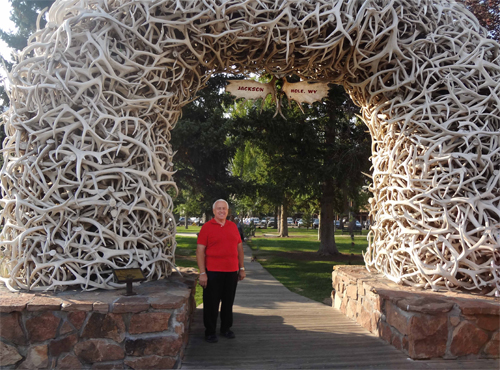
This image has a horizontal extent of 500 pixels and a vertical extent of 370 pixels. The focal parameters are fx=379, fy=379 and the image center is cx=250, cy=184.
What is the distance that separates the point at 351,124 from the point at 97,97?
10233mm

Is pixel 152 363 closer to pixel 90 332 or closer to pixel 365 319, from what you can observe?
pixel 90 332

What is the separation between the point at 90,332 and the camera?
3152mm

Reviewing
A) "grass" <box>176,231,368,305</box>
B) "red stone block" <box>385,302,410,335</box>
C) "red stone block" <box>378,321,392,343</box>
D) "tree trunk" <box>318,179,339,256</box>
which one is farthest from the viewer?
"tree trunk" <box>318,179,339,256</box>

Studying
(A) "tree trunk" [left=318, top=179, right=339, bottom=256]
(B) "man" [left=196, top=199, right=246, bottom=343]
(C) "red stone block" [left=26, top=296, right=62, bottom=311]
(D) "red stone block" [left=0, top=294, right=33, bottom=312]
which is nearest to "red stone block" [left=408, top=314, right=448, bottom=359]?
(B) "man" [left=196, top=199, right=246, bottom=343]

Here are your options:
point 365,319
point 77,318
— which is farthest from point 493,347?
point 77,318

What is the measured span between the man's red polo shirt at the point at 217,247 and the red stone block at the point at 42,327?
1.55 metres

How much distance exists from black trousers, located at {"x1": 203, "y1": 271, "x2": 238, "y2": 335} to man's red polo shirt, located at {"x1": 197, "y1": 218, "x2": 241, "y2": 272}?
9cm

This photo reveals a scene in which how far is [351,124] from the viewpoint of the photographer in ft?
41.5

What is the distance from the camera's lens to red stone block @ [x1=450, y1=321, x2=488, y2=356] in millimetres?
3477

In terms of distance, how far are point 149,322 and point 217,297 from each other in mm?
1096

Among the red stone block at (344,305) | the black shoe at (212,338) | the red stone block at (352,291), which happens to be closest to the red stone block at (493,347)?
the red stone block at (352,291)

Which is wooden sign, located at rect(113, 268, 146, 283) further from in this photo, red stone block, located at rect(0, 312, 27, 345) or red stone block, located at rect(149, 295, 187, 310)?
red stone block, located at rect(0, 312, 27, 345)

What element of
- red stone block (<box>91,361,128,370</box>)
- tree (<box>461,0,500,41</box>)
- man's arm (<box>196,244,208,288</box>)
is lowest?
red stone block (<box>91,361,128,370</box>)

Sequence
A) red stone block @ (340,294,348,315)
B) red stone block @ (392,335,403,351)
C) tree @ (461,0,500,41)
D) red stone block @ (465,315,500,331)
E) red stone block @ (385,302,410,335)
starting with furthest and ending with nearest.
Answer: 1. tree @ (461,0,500,41)
2. red stone block @ (340,294,348,315)
3. red stone block @ (392,335,403,351)
4. red stone block @ (385,302,410,335)
5. red stone block @ (465,315,500,331)
